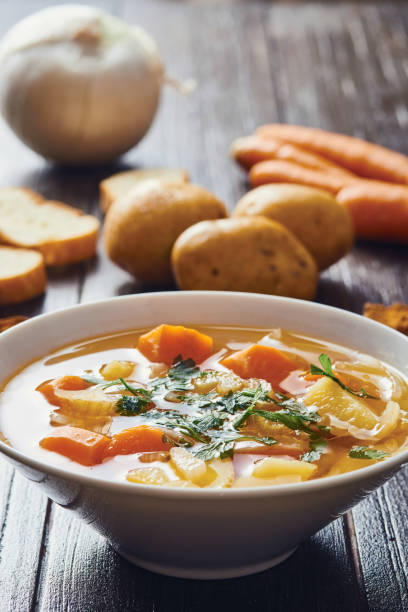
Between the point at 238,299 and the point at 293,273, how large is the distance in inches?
22.7

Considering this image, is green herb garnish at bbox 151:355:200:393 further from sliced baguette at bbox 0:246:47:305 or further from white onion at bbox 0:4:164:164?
white onion at bbox 0:4:164:164

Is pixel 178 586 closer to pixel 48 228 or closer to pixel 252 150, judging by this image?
pixel 48 228

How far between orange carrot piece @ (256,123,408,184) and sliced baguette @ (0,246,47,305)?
1.38 m

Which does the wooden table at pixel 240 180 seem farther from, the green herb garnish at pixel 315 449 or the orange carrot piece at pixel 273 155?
the green herb garnish at pixel 315 449

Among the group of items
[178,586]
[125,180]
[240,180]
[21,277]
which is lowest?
[240,180]

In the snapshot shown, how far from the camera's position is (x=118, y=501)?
111 cm

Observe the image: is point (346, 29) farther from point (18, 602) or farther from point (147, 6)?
point (18, 602)

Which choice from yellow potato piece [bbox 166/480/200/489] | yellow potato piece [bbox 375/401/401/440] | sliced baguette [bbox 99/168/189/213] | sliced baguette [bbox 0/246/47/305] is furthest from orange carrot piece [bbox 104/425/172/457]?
sliced baguette [bbox 99/168/189/213]

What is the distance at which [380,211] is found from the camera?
284 cm

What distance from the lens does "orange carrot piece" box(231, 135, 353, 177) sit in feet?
10.9

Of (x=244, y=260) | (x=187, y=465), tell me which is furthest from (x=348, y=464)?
(x=244, y=260)

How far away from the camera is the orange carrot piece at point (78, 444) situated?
128 cm

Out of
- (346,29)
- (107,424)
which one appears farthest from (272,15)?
(107,424)

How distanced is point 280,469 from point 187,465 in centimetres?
14
